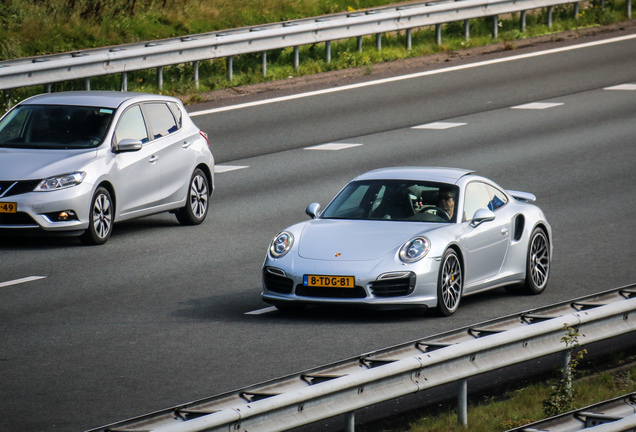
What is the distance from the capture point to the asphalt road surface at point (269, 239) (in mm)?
9867

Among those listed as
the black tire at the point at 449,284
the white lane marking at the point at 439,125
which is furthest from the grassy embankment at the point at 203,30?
the black tire at the point at 449,284

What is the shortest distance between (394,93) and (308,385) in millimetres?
18287

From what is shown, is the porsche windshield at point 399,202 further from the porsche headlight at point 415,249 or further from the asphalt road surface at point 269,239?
the asphalt road surface at point 269,239

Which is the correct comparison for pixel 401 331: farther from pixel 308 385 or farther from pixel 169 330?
pixel 308 385

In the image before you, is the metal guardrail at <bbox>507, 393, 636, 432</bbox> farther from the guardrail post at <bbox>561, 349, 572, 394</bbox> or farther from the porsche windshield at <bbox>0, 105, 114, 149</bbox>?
the porsche windshield at <bbox>0, 105, 114, 149</bbox>

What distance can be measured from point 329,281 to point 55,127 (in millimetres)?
5483

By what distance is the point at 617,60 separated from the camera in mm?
29000

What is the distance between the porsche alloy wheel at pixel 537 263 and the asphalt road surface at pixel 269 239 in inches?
5.2

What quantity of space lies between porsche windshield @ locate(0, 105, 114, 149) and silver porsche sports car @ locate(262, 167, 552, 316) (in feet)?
13.2

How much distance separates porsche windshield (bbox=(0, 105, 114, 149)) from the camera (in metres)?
15.5

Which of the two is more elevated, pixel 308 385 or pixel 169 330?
pixel 308 385

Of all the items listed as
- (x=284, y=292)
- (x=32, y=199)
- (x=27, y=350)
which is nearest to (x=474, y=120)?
(x=32, y=199)

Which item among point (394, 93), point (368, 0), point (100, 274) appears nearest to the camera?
point (100, 274)

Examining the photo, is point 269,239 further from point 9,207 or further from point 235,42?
point 235,42
